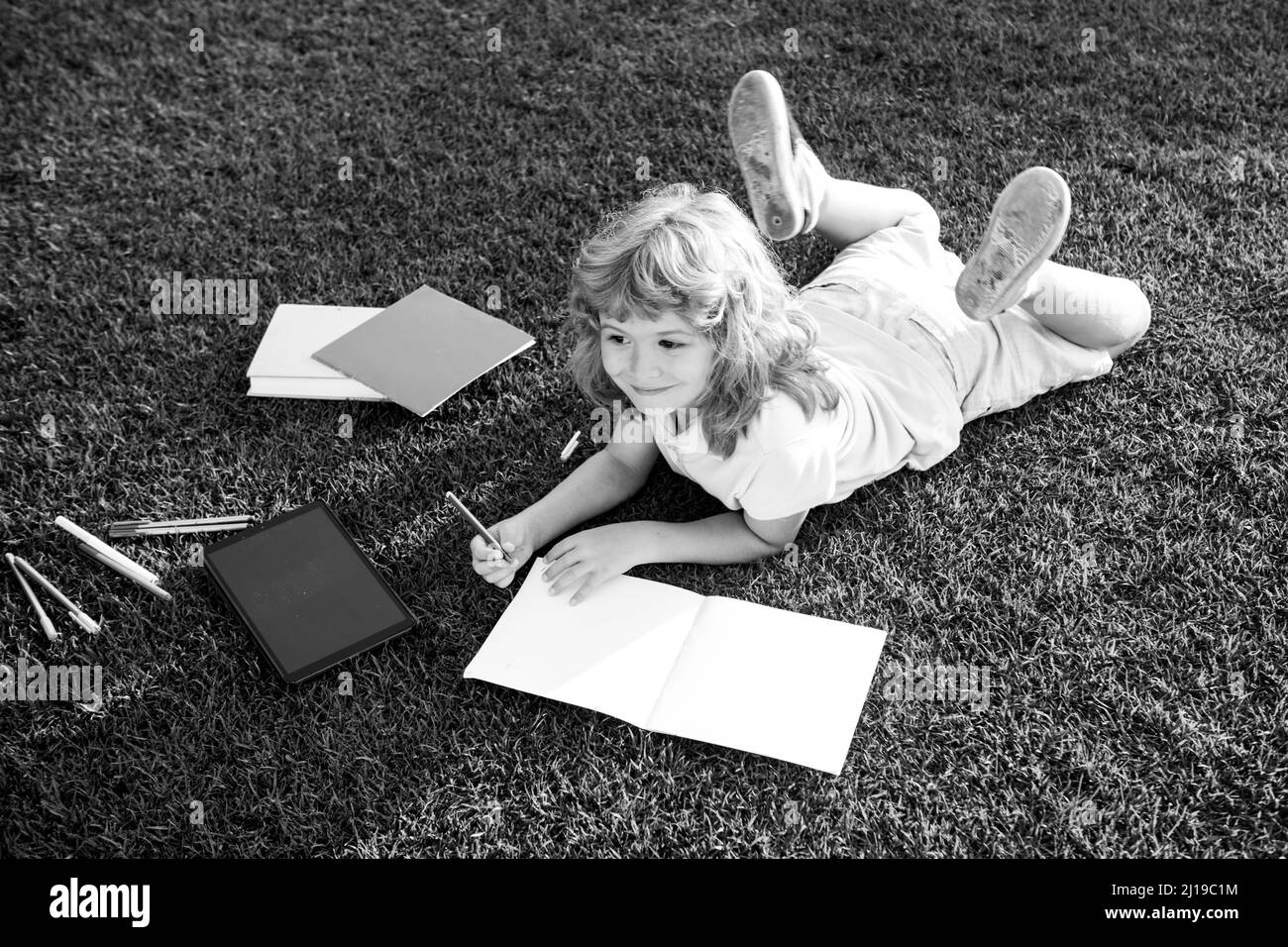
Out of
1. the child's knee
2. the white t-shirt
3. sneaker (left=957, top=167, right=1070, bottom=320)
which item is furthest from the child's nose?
the child's knee

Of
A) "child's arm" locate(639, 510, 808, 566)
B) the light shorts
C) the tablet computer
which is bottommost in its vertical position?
the tablet computer

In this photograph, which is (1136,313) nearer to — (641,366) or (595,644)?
(641,366)

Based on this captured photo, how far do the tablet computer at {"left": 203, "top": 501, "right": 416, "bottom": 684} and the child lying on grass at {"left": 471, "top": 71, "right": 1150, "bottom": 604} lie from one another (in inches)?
8.9

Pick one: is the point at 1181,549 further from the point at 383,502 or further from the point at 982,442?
the point at 383,502

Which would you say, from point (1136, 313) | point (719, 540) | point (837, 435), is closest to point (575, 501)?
point (719, 540)

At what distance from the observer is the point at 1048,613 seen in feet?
6.77

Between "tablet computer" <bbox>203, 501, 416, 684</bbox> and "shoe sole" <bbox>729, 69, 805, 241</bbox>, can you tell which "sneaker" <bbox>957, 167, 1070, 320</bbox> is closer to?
"shoe sole" <bbox>729, 69, 805, 241</bbox>

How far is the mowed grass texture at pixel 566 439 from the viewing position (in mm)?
1860

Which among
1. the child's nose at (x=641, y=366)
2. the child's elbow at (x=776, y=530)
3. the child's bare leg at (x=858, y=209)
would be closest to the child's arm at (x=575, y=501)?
the child's elbow at (x=776, y=530)

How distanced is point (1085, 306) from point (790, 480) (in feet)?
2.81

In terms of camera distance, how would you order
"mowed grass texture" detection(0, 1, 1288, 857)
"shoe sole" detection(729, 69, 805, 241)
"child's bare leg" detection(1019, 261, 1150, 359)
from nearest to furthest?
"mowed grass texture" detection(0, 1, 1288, 857)
"shoe sole" detection(729, 69, 805, 241)
"child's bare leg" detection(1019, 261, 1150, 359)

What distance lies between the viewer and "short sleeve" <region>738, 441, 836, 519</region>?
6.42 feet

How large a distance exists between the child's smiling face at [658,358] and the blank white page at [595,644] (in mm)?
417
